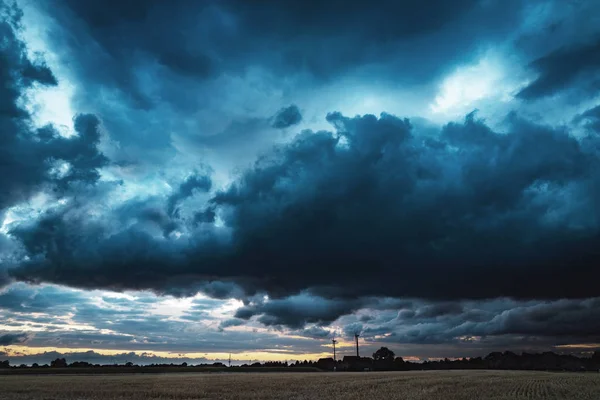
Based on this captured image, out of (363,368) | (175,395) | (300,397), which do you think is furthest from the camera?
(363,368)

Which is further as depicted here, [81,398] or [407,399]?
[81,398]

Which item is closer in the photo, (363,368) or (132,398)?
(132,398)

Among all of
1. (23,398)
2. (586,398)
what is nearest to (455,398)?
(586,398)

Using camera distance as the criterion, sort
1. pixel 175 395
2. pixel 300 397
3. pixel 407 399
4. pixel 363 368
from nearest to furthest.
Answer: pixel 407 399, pixel 300 397, pixel 175 395, pixel 363 368

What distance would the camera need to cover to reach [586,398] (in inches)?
1697

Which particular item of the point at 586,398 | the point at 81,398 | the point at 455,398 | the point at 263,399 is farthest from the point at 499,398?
the point at 81,398

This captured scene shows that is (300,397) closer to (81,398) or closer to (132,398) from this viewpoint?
(132,398)

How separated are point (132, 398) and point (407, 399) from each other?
2448cm

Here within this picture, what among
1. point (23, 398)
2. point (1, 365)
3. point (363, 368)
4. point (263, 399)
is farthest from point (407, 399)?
point (1, 365)

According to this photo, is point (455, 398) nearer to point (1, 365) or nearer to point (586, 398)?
point (586, 398)

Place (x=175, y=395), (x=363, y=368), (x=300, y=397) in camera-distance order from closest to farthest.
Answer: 1. (x=300, y=397)
2. (x=175, y=395)
3. (x=363, y=368)

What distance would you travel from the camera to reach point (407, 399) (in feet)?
130

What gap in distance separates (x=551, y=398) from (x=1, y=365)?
220365 millimetres

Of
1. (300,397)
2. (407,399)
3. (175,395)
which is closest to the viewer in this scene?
(407,399)
